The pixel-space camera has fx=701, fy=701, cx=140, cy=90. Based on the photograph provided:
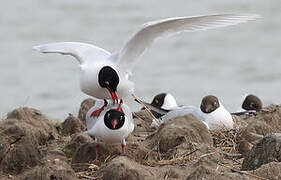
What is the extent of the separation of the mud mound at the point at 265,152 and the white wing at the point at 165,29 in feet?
7.77

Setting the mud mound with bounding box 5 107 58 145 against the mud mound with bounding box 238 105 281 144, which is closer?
the mud mound with bounding box 238 105 281 144

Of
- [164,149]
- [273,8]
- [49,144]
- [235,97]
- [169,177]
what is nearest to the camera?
[169,177]

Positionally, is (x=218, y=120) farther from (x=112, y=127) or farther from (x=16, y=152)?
(x=16, y=152)

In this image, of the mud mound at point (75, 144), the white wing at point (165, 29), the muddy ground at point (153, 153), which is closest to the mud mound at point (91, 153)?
the muddy ground at point (153, 153)

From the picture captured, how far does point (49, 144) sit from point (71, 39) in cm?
1204

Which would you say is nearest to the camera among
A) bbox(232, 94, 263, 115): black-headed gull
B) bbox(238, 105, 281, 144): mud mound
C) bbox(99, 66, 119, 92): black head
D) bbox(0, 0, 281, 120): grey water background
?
bbox(238, 105, 281, 144): mud mound

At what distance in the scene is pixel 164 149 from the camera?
671 centimetres

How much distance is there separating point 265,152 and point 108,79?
2.38 m

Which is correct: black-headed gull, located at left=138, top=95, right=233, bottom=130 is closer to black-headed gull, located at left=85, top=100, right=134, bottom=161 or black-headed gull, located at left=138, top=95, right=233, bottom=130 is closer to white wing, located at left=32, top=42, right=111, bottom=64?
white wing, located at left=32, top=42, right=111, bottom=64

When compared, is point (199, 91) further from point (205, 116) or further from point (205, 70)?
point (205, 116)

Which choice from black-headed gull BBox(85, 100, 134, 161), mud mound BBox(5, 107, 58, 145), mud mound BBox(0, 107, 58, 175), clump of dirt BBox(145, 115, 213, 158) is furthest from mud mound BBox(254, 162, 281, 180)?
mud mound BBox(5, 107, 58, 145)

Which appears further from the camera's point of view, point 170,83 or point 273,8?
point 273,8

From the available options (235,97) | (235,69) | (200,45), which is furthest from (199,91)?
(200,45)

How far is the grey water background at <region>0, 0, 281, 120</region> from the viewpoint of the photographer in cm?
1608
